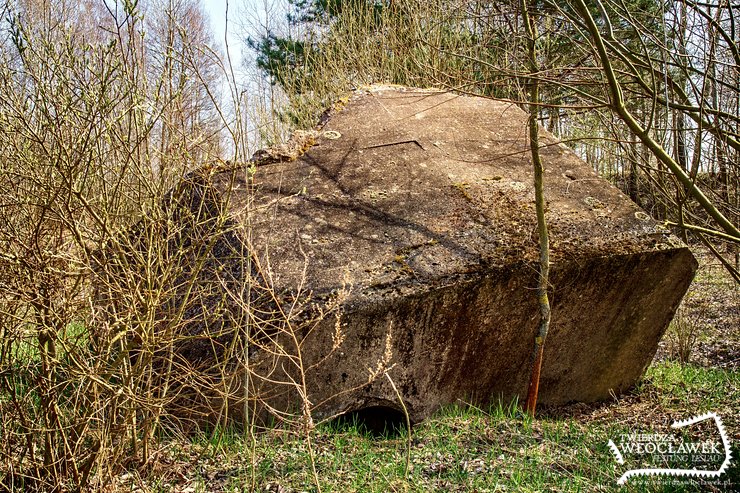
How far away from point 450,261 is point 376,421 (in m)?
1.00

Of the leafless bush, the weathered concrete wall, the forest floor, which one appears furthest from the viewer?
the weathered concrete wall

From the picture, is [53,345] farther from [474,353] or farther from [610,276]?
[610,276]

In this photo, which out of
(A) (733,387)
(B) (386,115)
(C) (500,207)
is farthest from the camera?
(B) (386,115)

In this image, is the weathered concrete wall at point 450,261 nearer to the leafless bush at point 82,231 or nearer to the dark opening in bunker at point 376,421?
the dark opening in bunker at point 376,421

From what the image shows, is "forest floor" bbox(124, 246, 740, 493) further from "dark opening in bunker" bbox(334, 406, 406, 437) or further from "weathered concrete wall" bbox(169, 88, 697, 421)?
"weathered concrete wall" bbox(169, 88, 697, 421)

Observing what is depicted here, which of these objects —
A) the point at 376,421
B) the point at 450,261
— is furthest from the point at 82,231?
the point at 376,421

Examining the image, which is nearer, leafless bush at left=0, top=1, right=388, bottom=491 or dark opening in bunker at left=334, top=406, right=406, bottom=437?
leafless bush at left=0, top=1, right=388, bottom=491

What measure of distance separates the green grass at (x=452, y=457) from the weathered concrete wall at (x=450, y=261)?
0.21 meters

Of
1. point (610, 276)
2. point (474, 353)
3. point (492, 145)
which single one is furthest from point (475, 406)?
point (492, 145)

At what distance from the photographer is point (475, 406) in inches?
150

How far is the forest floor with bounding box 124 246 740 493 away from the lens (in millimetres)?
2854

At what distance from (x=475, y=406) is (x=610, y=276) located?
1088mm

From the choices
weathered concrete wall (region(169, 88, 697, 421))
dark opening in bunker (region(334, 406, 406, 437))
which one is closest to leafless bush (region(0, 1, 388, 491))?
weathered concrete wall (region(169, 88, 697, 421))

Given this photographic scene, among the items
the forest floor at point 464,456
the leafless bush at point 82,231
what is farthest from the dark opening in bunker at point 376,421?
the leafless bush at point 82,231
